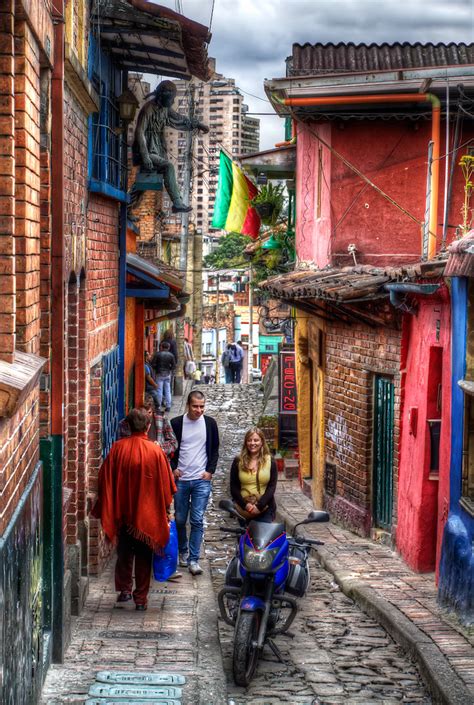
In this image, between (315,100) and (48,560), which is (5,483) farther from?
(315,100)

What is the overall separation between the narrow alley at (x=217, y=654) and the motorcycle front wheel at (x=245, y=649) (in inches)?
3.9

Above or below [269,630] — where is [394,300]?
above

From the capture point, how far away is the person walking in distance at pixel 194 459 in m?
9.56

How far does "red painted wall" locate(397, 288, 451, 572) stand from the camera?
9375mm

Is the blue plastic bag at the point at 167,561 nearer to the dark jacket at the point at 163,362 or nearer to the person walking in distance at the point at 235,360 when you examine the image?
the dark jacket at the point at 163,362

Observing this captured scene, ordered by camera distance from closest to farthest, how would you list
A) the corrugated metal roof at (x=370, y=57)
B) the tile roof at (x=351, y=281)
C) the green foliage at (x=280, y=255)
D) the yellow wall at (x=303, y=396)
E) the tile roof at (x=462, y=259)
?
Answer: the tile roof at (x=462, y=259)
the tile roof at (x=351, y=281)
the corrugated metal roof at (x=370, y=57)
the yellow wall at (x=303, y=396)
the green foliage at (x=280, y=255)

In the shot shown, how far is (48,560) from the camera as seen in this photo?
6574 mm

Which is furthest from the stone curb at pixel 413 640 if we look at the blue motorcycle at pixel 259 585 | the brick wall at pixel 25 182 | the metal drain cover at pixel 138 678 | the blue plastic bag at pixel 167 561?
the brick wall at pixel 25 182

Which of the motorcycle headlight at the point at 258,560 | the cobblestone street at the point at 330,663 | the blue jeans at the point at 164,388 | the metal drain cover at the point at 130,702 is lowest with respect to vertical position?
the cobblestone street at the point at 330,663

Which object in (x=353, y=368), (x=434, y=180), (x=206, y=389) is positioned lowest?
(x=206, y=389)

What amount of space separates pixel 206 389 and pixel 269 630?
2169cm

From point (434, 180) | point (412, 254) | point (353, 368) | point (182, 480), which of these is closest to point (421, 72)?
point (434, 180)

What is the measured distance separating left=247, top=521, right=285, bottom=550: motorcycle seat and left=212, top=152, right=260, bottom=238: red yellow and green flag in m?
12.0

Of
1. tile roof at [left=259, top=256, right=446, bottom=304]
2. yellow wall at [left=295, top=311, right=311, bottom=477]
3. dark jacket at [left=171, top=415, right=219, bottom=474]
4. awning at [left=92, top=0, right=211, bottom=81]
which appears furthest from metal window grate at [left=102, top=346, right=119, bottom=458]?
yellow wall at [left=295, top=311, right=311, bottom=477]
